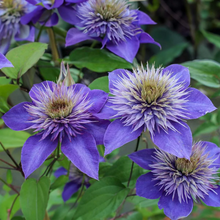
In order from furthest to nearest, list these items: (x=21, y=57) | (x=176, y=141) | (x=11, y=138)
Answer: (x=11, y=138) → (x=21, y=57) → (x=176, y=141)

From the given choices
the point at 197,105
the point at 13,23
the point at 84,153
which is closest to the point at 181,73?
the point at 197,105

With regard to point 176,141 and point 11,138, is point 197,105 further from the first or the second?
point 11,138

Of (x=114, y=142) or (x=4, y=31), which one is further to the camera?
(x=4, y=31)

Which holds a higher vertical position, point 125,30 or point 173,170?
point 125,30

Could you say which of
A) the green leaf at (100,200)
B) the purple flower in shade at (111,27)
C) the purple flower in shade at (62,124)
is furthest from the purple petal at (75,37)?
the green leaf at (100,200)

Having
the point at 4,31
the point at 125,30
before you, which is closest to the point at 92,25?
the point at 125,30

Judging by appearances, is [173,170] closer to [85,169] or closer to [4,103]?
[85,169]
